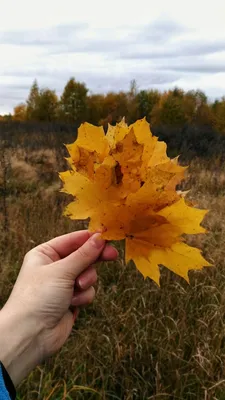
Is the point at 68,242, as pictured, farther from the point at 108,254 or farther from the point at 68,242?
the point at 108,254

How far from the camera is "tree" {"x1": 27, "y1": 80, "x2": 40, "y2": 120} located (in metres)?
38.9

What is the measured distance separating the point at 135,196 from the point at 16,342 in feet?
2.25

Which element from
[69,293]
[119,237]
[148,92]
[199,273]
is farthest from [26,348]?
[148,92]

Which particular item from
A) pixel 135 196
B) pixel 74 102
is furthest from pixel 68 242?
pixel 74 102

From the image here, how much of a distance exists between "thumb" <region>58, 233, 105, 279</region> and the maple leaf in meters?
0.18

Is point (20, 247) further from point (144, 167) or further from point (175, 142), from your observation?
point (175, 142)

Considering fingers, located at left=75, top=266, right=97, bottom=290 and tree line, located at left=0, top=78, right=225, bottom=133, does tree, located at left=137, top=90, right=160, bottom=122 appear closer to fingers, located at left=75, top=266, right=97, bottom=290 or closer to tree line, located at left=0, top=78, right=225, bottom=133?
tree line, located at left=0, top=78, right=225, bottom=133

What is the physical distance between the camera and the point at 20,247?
4.01 metres

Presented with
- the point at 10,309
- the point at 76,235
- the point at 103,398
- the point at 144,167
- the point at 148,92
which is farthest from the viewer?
the point at 148,92

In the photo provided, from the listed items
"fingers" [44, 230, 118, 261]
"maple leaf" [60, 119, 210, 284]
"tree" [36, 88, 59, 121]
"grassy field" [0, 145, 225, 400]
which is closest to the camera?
"maple leaf" [60, 119, 210, 284]

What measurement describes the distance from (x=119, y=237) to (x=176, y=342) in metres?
1.86

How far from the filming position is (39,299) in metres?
1.32

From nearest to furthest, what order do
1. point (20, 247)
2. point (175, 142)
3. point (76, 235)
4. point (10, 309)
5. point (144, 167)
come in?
point (144, 167) → point (10, 309) → point (76, 235) → point (20, 247) → point (175, 142)

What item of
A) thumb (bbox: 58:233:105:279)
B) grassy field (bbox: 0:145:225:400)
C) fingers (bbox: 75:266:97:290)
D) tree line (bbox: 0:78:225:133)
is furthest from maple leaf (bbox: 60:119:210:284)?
tree line (bbox: 0:78:225:133)
